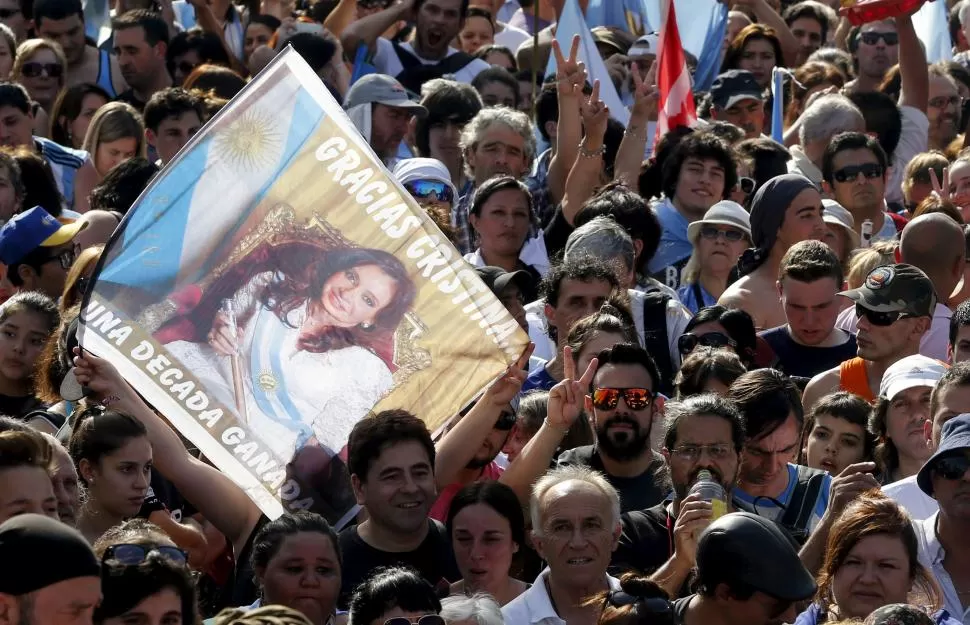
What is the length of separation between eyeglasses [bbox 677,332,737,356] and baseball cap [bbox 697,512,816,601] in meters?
2.65

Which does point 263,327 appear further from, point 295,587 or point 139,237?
point 295,587

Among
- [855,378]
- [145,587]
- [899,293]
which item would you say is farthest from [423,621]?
[899,293]

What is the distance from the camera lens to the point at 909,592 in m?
6.38

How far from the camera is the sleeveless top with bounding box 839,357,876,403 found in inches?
334

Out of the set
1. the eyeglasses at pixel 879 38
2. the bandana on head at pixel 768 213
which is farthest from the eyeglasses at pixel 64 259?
the eyeglasses at pixel 879 38

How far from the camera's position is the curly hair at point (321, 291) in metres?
7.43

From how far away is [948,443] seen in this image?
6.79 metres

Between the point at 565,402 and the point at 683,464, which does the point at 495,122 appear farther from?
the point at 683,464

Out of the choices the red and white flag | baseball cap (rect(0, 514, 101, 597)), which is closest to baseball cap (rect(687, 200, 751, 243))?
the red and white flag

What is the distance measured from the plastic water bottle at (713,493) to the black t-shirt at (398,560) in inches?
33.6

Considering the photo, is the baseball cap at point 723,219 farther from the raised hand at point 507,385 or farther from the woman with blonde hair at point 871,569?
the woman with blonde hair at point 871,569

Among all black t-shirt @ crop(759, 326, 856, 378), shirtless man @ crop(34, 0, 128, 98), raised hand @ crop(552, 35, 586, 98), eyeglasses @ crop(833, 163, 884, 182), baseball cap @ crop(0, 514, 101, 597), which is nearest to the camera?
baseball cap @ crop(0, 514, 101, 597)

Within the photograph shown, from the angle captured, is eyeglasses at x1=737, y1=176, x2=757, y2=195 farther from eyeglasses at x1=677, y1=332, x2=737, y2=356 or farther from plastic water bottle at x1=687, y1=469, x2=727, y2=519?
plastic water bottle at x1=687, y1=469, x2=727, y2=519

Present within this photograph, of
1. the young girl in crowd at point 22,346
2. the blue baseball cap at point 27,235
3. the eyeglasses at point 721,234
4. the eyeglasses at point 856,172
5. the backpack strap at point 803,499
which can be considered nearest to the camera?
the backpack strap at point 803,499
